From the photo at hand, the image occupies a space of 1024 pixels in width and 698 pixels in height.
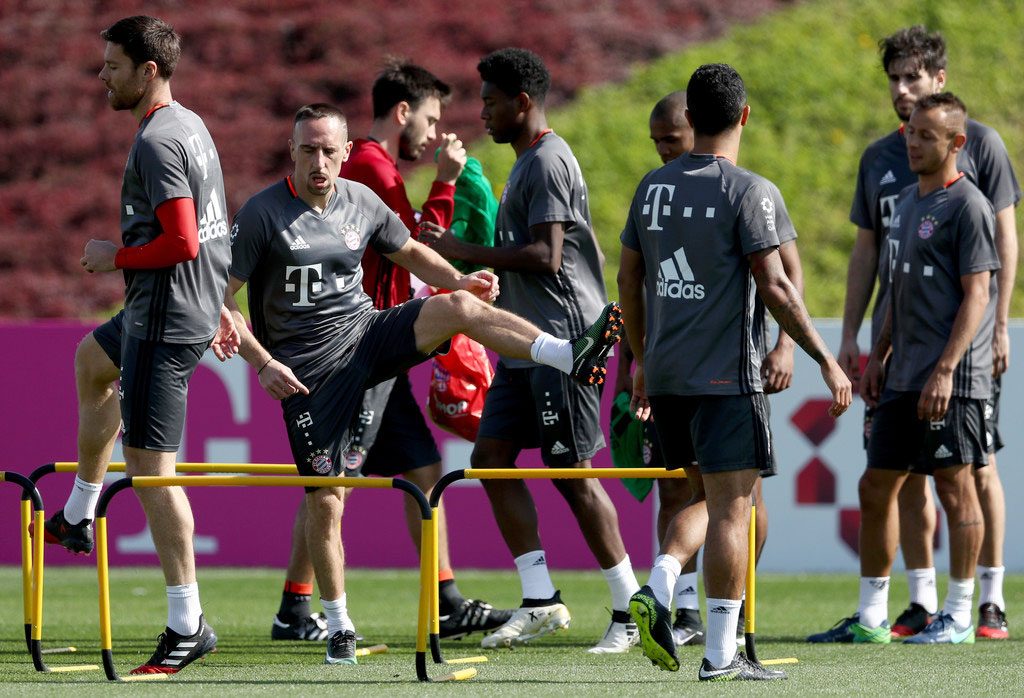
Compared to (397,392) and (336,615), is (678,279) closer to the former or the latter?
(336,615)

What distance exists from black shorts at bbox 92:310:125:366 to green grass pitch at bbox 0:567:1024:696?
122 centimetres

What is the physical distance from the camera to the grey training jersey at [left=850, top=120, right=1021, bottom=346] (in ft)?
25.0

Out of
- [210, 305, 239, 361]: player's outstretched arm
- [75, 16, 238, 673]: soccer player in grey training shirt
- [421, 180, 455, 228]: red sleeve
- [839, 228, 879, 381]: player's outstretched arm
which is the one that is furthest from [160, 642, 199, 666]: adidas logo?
[839, 228, 879, 381]: player's outstretched arm

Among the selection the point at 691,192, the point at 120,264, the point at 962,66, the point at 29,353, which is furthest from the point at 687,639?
the point at 962,66

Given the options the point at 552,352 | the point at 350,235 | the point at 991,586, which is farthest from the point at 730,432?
the point at 991,586

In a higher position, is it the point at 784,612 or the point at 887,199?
the point at 887,199

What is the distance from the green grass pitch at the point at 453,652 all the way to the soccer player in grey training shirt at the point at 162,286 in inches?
17.0

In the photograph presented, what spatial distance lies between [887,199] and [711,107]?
2.50 m

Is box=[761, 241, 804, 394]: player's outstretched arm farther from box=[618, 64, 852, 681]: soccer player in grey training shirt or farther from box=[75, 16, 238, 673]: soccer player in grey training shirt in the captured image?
box=[75, 16, 238, 673]: soccer player in grey training shirt

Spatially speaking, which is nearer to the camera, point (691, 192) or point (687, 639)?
point (691, 192)

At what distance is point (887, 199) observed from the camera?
309 inches

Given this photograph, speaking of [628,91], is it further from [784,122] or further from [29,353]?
[29,353]

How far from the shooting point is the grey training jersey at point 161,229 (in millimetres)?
5832

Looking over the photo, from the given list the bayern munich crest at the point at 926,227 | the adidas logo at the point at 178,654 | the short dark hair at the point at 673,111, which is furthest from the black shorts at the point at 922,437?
the adidas logo at the point at 178,654
